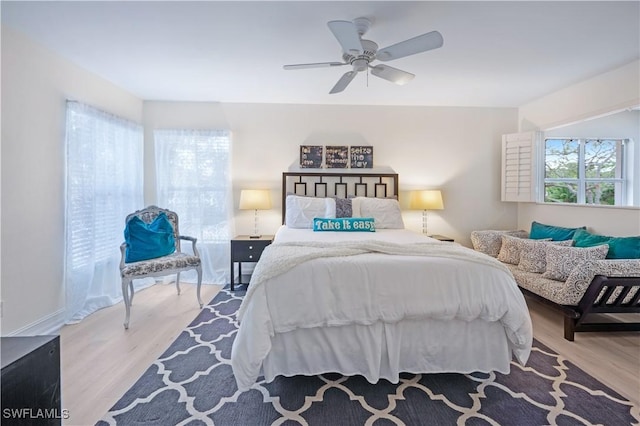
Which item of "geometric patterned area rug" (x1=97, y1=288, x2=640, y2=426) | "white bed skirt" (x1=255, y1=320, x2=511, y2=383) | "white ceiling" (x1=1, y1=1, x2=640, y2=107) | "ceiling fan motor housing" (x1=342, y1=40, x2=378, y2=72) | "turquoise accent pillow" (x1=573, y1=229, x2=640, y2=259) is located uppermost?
"white ceiling" (x1=1, y1=1, x2=640, y2=107)

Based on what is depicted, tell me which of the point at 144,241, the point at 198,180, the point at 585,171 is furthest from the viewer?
the point at 198,180

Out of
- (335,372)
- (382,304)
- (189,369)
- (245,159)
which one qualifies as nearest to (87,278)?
(189,369)

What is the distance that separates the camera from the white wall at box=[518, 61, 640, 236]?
3074mm

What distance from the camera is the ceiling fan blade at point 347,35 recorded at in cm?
185

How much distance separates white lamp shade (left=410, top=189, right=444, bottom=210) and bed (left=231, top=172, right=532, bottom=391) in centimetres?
219

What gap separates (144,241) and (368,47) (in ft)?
9.20

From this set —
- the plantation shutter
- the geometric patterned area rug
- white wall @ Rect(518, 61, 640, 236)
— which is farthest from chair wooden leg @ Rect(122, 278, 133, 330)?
white wall @ Rect(518, 61, 640, 236)

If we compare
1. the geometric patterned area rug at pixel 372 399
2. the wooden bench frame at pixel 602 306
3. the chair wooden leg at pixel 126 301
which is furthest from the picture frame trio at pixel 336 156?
the geometric patterned area rug at pixel 372 399

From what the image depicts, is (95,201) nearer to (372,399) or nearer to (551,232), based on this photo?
(372,399)

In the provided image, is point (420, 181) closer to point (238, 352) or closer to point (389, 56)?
point (389, 56)

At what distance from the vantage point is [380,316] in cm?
186

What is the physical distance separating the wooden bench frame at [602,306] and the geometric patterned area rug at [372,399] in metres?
0.54

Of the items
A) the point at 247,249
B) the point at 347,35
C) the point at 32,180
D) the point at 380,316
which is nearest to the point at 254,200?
the point at 247,249

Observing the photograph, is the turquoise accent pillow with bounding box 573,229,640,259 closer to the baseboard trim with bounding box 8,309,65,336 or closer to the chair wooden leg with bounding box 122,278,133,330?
the chair wooden leg with bounding box 122,278,133,330
